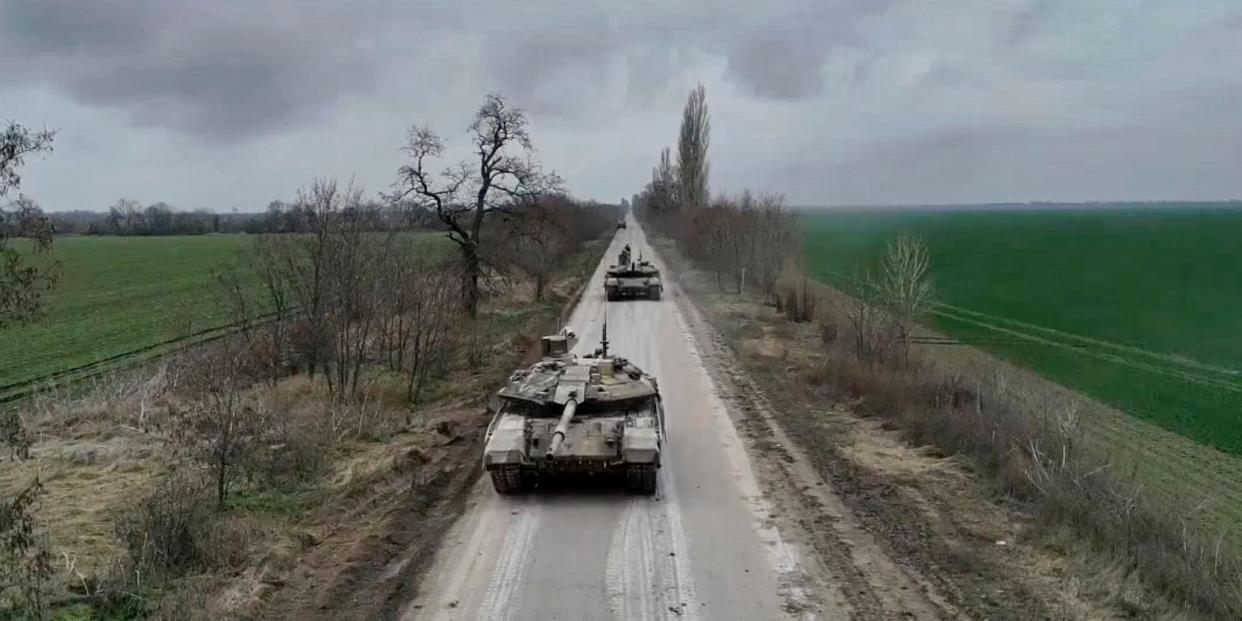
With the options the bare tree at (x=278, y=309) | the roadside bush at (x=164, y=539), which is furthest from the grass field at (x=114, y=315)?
the bare tree at (x=278, y=309)

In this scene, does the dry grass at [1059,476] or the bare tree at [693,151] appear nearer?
the dry grass at [1059,476]

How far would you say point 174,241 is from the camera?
9344 cm

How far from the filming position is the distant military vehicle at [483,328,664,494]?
12.4 metres

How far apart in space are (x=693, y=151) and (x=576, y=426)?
59.6 meters

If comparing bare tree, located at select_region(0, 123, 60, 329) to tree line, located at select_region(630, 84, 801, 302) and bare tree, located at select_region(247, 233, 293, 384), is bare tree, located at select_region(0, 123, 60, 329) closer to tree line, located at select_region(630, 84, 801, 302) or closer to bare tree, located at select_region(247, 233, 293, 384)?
bare tree, located at select_region(247, 233, 293, 384)

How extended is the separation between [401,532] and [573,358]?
19.1 feet

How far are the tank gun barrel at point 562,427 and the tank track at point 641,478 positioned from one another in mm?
988

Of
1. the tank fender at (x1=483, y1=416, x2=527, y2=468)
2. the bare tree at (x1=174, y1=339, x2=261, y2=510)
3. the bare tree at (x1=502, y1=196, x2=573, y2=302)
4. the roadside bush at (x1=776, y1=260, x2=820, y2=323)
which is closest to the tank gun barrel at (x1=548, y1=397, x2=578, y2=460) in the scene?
the tank fender at (x1=483, y1=416, x2=527, y2=468)

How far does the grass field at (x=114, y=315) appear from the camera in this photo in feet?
92.6

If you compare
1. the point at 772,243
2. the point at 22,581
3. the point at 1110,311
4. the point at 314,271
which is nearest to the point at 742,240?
the point at 772,243

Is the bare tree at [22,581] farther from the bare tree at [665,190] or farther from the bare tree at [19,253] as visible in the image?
the bare tree at [665,190]

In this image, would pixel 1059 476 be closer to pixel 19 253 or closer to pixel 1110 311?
pixel 19 253

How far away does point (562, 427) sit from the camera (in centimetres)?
1276

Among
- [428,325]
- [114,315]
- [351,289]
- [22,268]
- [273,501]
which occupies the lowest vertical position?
[114,315]
